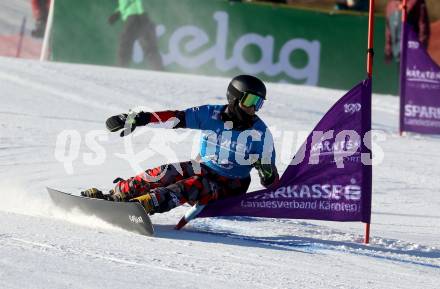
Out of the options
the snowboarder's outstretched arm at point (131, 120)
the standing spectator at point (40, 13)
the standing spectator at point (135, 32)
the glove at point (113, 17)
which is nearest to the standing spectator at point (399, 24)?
the standing spectator at point (135, 32)

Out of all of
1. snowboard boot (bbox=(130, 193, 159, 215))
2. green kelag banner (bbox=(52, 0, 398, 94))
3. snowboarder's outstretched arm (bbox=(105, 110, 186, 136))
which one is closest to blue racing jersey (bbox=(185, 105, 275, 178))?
snowboarder's outstretched arm (bbox=(105, 110, 186, 136))

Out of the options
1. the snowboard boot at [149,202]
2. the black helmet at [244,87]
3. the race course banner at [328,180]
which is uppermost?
the black helmet at [244,87]

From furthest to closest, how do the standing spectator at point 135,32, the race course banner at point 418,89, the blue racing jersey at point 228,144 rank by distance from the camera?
the standing spectator at point 135,32 → the race course banner at point 418,89 → the blue racing jersey at point 228,144

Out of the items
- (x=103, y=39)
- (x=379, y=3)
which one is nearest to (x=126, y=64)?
(x=103, y=39)

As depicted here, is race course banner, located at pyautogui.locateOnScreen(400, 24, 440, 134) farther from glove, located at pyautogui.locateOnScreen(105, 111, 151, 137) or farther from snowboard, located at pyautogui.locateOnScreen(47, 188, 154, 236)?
snowboard, located at pyautogui.locateOnScreen(47, 188, 154, 236)

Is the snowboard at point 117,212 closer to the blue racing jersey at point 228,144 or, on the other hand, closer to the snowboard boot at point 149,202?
the snowboard boot at point 149,202

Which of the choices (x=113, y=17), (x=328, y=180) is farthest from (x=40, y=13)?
(x=328, y=180)

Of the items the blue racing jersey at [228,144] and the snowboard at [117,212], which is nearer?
the snowboard at [117,212]

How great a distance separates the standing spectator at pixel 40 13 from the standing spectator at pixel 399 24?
5.72 meters

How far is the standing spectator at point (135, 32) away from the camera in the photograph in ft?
54.7

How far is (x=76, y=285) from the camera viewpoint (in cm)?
544

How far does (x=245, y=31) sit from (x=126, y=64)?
203 cm

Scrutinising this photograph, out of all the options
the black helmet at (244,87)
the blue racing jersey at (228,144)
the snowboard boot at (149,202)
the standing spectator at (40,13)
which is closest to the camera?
the snowboard boot at (149,202)

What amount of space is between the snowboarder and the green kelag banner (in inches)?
355
